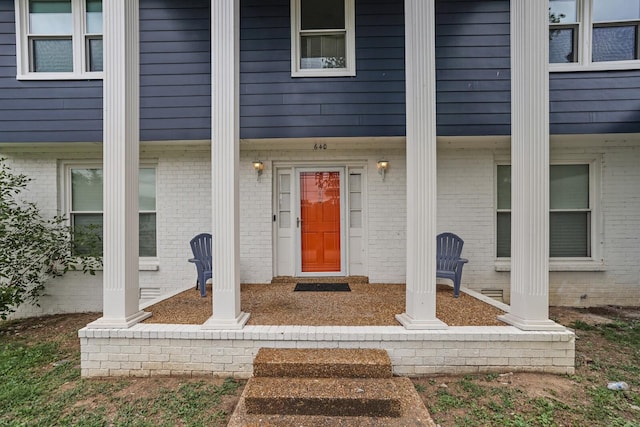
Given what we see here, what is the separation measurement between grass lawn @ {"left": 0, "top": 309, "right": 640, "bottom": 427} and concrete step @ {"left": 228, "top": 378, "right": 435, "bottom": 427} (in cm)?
23

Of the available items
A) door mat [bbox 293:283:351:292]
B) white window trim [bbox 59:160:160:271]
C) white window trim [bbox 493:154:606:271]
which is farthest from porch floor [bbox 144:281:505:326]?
white window trim [bbox 493:154:606:271]

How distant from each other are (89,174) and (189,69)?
266 centimetres

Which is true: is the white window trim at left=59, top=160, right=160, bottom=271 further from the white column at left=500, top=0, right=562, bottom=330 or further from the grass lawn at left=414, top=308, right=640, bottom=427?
the white column at left=500, top=0, right=562, bottom=330

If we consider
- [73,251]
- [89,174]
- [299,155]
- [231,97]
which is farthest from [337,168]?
[73,251]

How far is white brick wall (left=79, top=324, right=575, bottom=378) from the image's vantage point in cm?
273

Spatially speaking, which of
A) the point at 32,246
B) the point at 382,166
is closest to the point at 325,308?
the point at 382,166

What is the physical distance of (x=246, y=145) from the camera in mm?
4820

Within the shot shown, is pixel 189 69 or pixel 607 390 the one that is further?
pixel 189 69

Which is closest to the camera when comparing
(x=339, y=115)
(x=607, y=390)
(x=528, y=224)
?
(x=607, y=390)

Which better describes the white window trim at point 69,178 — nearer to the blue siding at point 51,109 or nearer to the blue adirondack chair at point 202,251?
the blue siding at point 51,109

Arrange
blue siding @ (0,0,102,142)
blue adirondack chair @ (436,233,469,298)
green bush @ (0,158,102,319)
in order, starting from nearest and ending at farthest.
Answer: blue adirondack chair @ (436,233,469,298) < blue siding @ (0,0,102,142) < green bush @ (0,158,102,319)

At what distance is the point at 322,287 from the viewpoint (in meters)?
4.56

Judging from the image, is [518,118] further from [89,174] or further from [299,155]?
[89,174]

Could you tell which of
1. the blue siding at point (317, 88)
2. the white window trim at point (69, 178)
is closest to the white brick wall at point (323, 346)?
the white window trim at point (69, 178)
